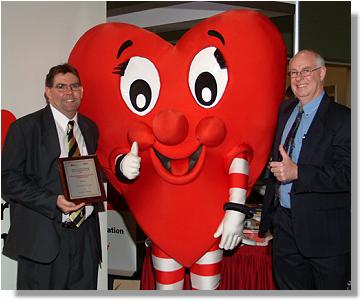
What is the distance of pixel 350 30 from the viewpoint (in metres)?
2.33

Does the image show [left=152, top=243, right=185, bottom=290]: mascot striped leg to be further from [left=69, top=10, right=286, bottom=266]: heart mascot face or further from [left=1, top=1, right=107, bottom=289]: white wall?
[left=1, top=1, right=107, bottom=289]: white wall

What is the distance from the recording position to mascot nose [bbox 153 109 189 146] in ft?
7.09

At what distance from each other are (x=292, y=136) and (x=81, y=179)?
3.08ft

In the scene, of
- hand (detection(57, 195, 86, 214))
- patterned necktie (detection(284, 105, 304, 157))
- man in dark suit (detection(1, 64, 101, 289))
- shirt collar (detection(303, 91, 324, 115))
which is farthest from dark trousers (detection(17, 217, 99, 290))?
shirt collar (detection(303, 91, 324, 115))

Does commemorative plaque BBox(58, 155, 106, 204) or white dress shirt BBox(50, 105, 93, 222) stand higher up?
white dress shirt BBox(50, 105, 93, 222)

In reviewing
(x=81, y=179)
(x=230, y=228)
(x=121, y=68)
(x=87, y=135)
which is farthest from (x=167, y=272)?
(x=121, y=68)

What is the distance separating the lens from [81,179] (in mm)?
2150

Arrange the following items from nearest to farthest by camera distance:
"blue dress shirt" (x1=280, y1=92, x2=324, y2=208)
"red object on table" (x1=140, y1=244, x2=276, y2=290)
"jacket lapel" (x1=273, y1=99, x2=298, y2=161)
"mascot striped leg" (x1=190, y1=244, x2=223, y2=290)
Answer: "blue dress shirt" (x1=280, y1=92, x2=324, y2=208) → "jacket lapel" (x1=273, y1=99, x2=298, y2=161) → "mascot striped leg" (x1=190, y1=244, x2=223, y2=290) → "red object on table" (x1=140, y1=244, x2=276, y2=290)

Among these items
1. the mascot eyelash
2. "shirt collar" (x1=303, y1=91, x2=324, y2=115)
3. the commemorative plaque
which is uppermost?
the mascot eyelash

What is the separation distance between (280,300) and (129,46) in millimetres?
1355

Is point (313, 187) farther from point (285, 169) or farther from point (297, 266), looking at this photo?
point (297, 266)

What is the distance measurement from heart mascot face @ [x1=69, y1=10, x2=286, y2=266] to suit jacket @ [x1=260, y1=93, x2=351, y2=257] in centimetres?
26

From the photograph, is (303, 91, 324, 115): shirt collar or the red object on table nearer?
(303, 91, 324, 115): shirt collar

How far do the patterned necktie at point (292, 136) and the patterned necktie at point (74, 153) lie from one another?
0.93m
